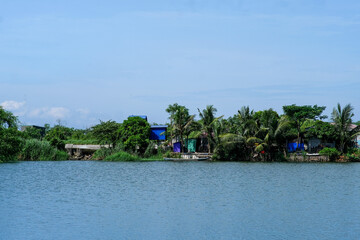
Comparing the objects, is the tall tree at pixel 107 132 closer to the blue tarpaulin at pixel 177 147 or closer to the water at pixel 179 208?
the blue tarpaulin at pixel 177 147

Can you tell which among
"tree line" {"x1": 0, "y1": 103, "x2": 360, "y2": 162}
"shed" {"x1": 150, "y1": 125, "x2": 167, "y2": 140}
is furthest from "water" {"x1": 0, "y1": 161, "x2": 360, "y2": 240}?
"shed" {"x1": 150, "y1": 125, "x2": 167, "y2": 140}

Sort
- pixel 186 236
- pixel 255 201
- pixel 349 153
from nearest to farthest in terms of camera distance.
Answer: pixel 186 236 < pixel 255 201 < pixel 349 153

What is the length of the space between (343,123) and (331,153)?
3.46 metres

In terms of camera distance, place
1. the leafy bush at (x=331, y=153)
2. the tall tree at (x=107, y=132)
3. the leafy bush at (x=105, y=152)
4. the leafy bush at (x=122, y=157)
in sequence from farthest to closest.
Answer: the tall tree at (x=107, y=132), the leafy bush at (x=105, y=152), the leafy bush at (x=122, y=157), the leafy bush at (x=331, y=153)

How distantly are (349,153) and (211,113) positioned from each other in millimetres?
15248

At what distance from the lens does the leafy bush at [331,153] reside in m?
47.4

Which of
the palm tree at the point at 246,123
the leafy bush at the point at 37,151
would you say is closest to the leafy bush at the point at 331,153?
the palm tree at the point at 246,123

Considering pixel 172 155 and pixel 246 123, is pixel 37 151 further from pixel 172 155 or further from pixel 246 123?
pixel 246 123

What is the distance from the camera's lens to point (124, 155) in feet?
159

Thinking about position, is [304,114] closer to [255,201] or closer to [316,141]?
[316,141]

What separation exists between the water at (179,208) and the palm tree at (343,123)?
20.0 m

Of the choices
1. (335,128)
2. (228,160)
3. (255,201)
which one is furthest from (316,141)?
(255,201)

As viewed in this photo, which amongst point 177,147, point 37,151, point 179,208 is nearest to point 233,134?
point 177,147

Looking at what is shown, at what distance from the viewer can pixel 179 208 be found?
17781mm
